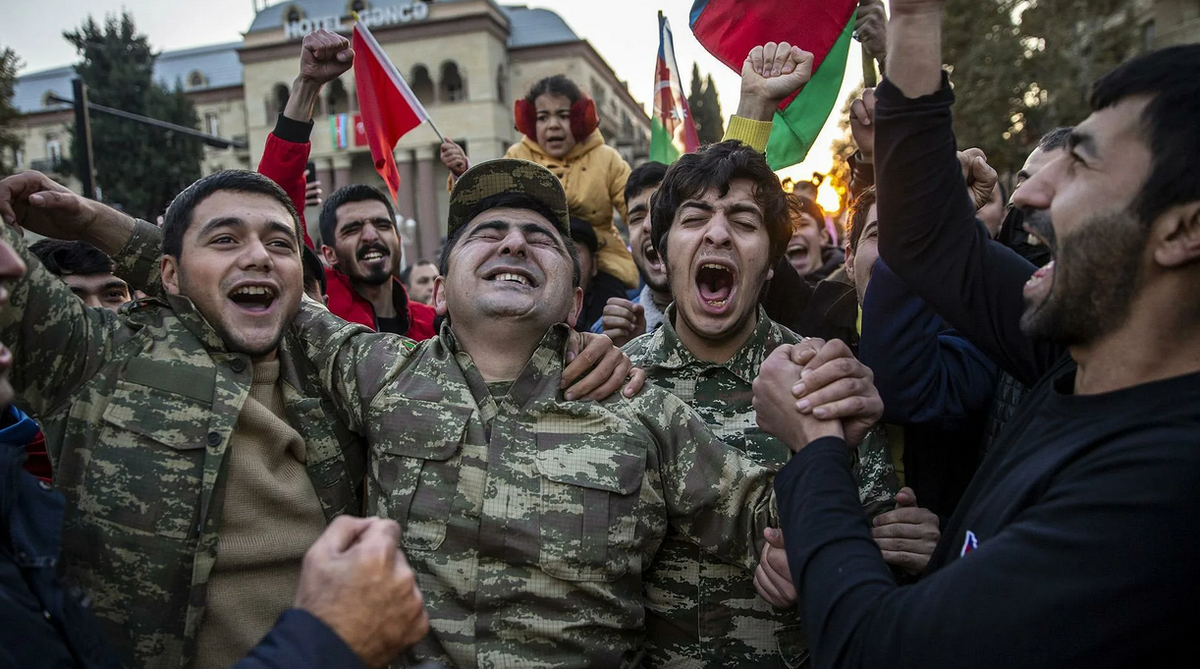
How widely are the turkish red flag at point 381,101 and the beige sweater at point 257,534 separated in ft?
10.8

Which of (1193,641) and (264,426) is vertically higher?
(264,426)

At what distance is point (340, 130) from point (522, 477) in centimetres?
4263

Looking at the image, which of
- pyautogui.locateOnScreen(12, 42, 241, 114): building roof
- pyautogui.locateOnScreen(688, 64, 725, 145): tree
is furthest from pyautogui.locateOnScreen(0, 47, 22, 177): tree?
pyautogui.locateOnScreen(688, 64, 725, 145): tree

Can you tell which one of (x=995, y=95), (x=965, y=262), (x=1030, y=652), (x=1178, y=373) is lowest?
(x=1030, y=652)

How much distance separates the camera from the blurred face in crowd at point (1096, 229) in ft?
5.19

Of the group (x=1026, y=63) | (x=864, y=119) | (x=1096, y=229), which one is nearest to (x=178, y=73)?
(x=1026, y=63)

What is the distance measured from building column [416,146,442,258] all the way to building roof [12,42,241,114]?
20.5m

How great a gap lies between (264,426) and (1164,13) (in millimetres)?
29857

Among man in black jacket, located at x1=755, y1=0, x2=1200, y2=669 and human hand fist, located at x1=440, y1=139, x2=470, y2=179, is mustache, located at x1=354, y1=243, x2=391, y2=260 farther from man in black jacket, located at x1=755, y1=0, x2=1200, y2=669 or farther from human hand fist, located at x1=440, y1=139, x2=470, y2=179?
man in black jacket, located at x1=755, y1=0, x2=1200, y2=669

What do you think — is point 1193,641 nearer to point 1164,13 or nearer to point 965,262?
point 965,262

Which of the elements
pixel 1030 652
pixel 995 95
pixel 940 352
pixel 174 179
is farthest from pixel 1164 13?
pixel 174 179

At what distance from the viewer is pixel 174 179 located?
37.7m

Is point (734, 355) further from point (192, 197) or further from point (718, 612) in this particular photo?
point (192, 197)

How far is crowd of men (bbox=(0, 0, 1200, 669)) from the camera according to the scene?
1529 millimetres
